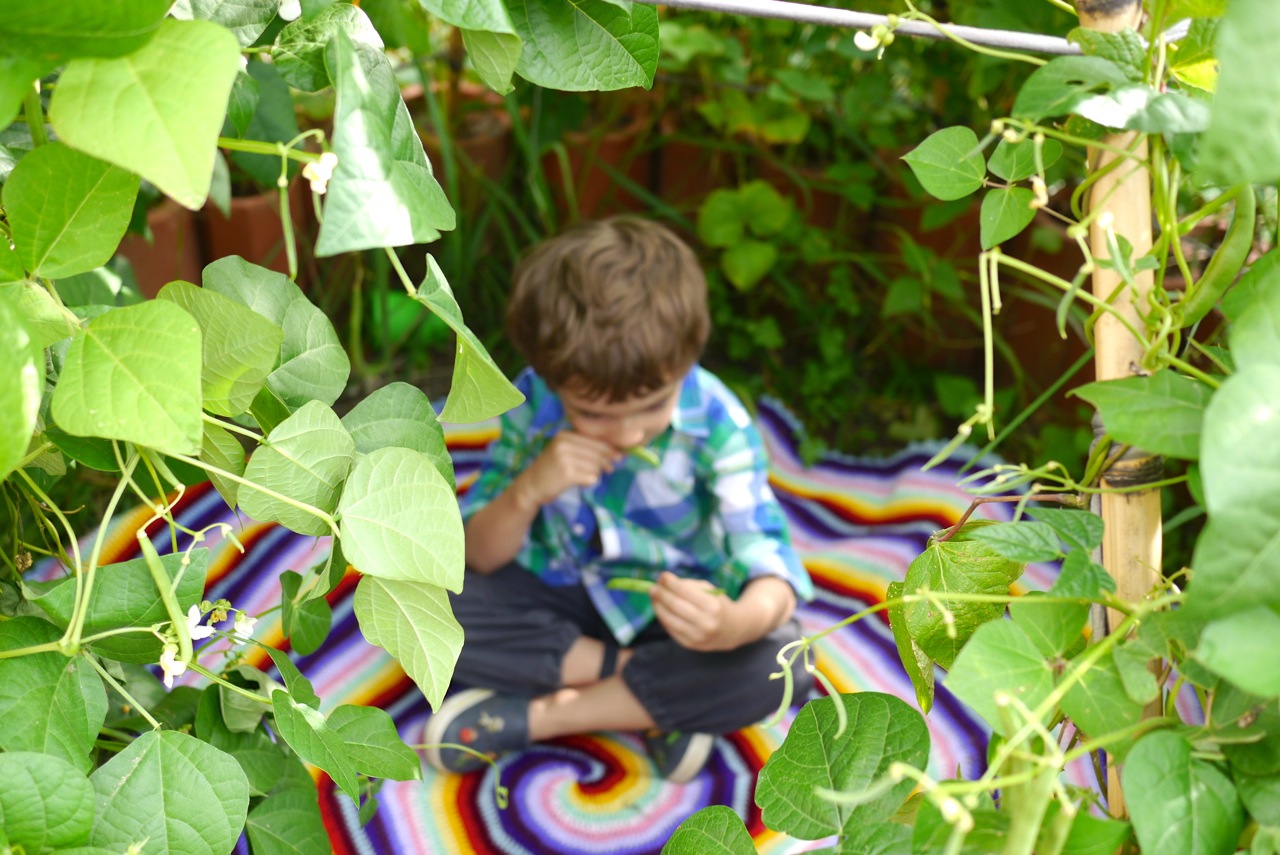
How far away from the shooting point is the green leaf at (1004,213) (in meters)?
0.46

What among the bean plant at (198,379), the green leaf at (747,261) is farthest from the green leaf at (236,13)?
the green leaf at (747,261)

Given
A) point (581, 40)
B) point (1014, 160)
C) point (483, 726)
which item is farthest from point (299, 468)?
point (483, 726)

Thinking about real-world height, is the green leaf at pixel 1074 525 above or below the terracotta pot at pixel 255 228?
above

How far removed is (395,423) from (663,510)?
878 millimetres

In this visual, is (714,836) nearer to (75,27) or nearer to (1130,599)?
(1130,599)

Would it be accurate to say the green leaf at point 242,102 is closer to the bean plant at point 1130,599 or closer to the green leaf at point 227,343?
the green leaf at point 227,343

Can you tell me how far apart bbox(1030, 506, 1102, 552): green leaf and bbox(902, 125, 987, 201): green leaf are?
0.14m

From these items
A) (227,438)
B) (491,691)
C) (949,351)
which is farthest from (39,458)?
(949,351)

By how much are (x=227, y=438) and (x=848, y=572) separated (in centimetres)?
116

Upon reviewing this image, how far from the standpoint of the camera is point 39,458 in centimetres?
53

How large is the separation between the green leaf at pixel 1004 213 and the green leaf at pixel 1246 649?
0.19 meters

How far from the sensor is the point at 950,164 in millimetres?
480

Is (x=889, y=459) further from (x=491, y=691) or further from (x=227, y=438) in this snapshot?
(x=227, y=438)

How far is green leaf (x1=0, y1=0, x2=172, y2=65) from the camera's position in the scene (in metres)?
0.35
